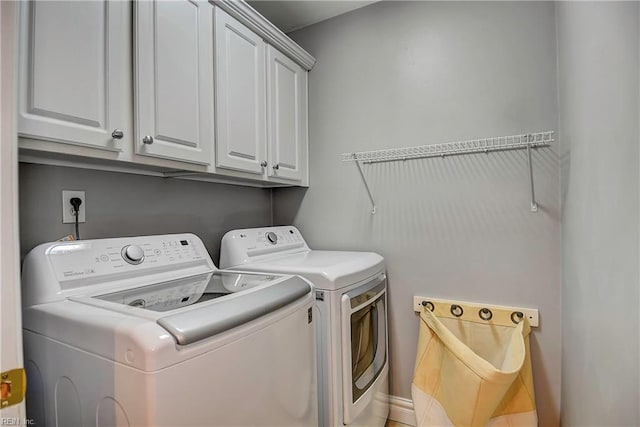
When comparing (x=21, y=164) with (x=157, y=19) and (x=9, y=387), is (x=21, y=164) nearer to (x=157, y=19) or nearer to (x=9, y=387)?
(x=157, y=19)

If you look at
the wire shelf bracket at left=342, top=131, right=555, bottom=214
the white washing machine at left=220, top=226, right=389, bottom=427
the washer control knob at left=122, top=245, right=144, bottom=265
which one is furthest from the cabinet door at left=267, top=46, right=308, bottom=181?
the washer control knob at left=122, top=245, right=144, bottom=265

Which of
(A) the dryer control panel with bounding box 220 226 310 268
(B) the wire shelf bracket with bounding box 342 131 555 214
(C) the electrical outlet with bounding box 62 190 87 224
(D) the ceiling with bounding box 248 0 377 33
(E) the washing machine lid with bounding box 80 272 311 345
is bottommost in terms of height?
(E) the washing machine lid with bounding box 80 272 311 345

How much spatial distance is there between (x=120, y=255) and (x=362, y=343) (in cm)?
114

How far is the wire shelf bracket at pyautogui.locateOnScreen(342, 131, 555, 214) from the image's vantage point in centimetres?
162

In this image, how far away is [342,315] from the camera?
141 cm

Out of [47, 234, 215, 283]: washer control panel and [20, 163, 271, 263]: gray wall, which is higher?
[20, 163, 271, 263]: gray wall

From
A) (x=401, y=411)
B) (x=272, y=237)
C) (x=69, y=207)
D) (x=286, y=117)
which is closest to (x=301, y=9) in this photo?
(x=286, y=117)

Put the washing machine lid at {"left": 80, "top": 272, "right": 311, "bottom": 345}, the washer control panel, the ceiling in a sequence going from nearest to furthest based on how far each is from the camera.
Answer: the washing machine lid at {"left": 80, "top": 272, "right": 311, "bottom": 345} → the washer control panel → the ceiling

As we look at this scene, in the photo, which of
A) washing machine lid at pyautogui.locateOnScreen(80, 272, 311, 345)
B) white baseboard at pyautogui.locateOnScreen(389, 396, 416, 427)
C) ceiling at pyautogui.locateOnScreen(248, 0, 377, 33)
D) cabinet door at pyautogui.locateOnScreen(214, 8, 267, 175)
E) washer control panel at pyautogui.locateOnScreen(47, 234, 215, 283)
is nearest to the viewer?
washing machine lid at pyautogui.locateOnScreen(80, 272, 311, 345)

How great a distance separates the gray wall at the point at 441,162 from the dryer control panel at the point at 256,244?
0.22 m

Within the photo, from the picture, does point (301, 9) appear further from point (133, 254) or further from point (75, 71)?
point (133, 254)

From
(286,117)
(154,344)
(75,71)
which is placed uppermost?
(286,117)

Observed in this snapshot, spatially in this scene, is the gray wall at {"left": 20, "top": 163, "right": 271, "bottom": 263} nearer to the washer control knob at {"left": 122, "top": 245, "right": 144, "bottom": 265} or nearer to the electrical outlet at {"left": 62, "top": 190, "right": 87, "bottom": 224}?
the electrical outlet at {"left": 62, "top": 190, "right": 87, "bottom": 224}

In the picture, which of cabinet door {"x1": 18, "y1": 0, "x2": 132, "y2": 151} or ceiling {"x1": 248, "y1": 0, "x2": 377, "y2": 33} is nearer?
cabinet door {"x1": 18, "y1": 0, "x2": 132, "y2": 151}
